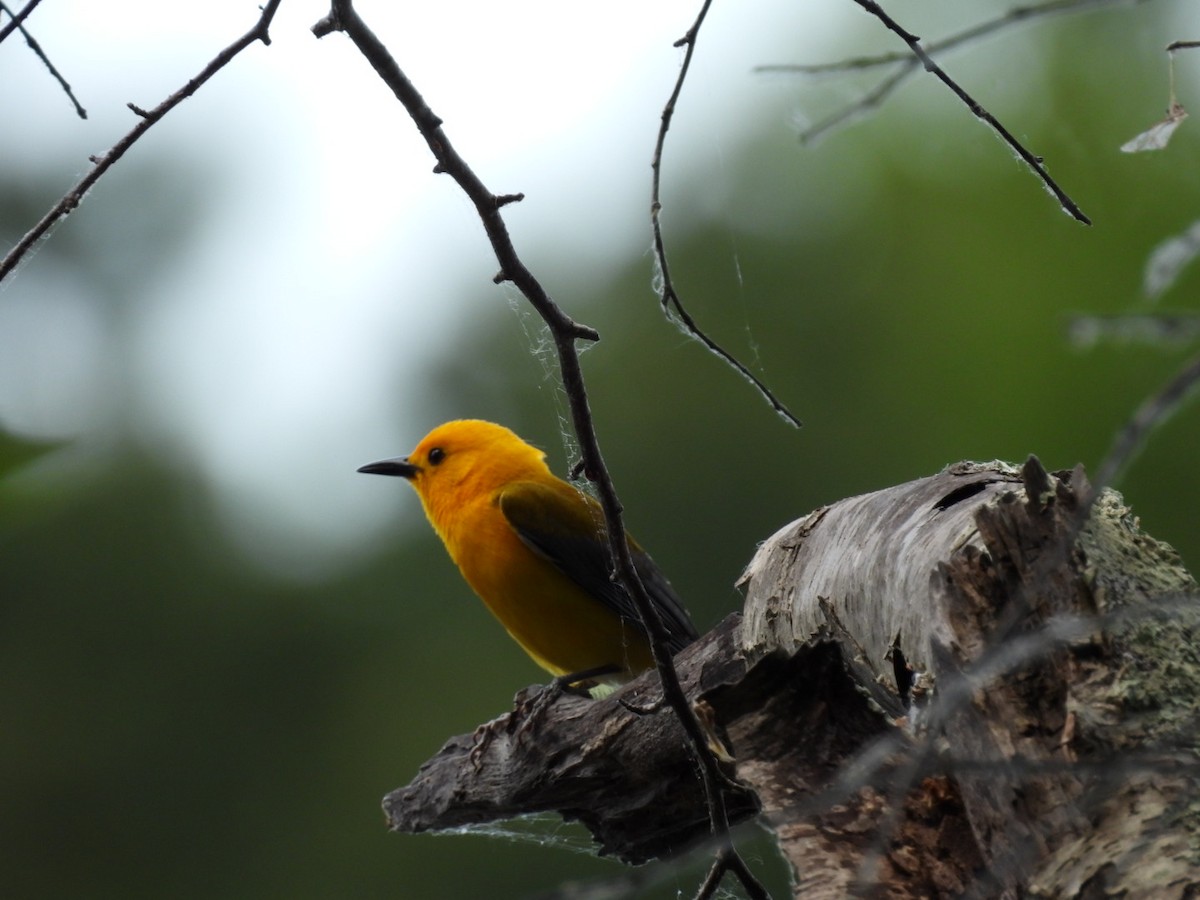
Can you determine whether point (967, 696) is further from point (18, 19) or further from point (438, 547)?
point (438, 547)

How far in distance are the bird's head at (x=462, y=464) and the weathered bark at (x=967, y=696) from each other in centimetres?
217

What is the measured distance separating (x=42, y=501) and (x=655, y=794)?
2243mm

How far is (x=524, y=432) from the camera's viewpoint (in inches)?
382

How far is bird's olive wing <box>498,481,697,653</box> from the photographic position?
453 cm

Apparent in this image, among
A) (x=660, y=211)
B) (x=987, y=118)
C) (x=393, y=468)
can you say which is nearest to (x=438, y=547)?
(x=393, y=468)

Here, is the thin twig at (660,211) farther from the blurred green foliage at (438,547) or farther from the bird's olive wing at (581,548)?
the blurred green foliage at (438,547)

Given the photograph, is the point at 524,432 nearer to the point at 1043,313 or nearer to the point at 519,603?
the point at 1043,313

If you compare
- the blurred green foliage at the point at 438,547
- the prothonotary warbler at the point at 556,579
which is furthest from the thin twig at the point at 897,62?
the blurred green foliage at the point at 438,547

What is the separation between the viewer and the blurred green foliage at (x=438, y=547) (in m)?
9.60

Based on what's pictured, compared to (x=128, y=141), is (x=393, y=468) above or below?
above

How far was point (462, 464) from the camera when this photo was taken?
5.27 meters

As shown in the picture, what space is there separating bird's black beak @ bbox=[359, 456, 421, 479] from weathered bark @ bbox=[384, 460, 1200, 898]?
252cm

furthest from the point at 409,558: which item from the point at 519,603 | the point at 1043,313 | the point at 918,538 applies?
the point at 918,538

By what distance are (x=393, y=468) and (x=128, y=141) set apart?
11.8ft
